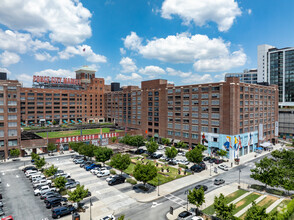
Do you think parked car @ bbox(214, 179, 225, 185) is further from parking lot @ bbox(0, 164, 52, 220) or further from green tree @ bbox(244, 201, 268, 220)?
parking lot @ bbox(0, 164, 52, 220)

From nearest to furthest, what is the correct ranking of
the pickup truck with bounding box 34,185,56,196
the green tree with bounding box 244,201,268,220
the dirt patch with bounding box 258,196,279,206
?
the green tree with bounding box 244,201,268,220
the dirt patch with bounding box 258,196,279,206
the pickup truck with bounding box 34,185,56,196

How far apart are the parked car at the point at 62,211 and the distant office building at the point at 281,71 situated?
170 meters

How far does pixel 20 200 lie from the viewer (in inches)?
1780

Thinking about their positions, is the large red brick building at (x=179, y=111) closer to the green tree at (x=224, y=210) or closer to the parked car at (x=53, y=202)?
the green tree at (x=224, y=210)

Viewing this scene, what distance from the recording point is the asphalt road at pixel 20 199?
128 feet

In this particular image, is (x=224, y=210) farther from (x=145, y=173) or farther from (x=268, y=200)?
(x=145, y=173)

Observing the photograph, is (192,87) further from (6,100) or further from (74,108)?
(74,108)

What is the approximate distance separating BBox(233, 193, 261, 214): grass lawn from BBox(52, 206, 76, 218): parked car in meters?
32.6

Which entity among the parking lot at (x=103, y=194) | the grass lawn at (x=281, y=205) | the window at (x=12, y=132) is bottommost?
the parking lot at (x=103, y=194)

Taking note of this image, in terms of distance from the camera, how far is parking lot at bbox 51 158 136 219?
1618 inches

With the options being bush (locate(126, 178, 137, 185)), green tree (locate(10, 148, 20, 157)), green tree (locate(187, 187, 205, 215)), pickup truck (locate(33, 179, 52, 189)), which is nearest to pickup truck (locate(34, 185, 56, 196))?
pickup truck (locate(33, 179, 52, 189))

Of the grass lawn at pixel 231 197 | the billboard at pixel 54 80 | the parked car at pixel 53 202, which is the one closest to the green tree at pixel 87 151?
the parked car at pixel 53 202

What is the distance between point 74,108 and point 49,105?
19.6 metres

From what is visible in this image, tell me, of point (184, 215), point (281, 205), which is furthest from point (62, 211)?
point (281, 205)
